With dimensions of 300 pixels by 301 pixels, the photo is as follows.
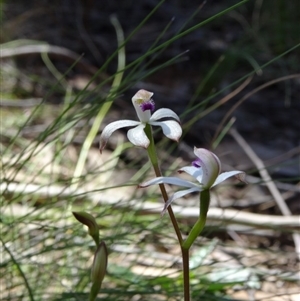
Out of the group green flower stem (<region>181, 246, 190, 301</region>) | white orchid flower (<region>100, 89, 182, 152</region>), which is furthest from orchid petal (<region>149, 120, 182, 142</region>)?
green flower stem (<region>181, 246, 190, 301</region>)

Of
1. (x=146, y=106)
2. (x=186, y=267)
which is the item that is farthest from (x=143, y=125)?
(x=186, y=267)

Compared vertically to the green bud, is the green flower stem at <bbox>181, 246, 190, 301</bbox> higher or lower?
lower

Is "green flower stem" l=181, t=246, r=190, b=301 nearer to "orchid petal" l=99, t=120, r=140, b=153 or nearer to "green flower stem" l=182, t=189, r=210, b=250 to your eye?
"green flower stem" l=182, t=189, r=210, b=250

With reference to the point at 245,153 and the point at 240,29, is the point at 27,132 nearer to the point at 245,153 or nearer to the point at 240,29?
the point at 245,153

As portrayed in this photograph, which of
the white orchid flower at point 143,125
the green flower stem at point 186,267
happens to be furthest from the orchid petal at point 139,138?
the green flower stem at point 186,267

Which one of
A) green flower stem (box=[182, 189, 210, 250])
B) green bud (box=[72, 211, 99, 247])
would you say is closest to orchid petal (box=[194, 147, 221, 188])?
green flower stem (box=[182, 189, 210, 250])

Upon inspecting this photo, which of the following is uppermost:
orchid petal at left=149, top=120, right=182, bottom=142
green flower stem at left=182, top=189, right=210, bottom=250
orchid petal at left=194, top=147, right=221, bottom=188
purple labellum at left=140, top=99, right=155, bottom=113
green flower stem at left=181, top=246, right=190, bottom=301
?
purple labellum at left=140, top=99, right=155, bottom=113

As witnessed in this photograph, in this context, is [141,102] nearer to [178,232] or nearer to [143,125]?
[143,125]

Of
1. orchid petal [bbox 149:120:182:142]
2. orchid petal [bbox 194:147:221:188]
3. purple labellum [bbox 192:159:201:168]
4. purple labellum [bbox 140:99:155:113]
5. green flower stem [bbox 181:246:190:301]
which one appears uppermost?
purple labellum [bbox 140:99:155:113]

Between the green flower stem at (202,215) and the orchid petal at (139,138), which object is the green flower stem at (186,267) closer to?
the green flower stem at (202,215)

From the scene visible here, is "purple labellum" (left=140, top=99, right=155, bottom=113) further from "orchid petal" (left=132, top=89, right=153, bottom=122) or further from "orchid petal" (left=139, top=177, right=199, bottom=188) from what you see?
"orchid petal" (left=139, top=177, right=199, bottom=188)
